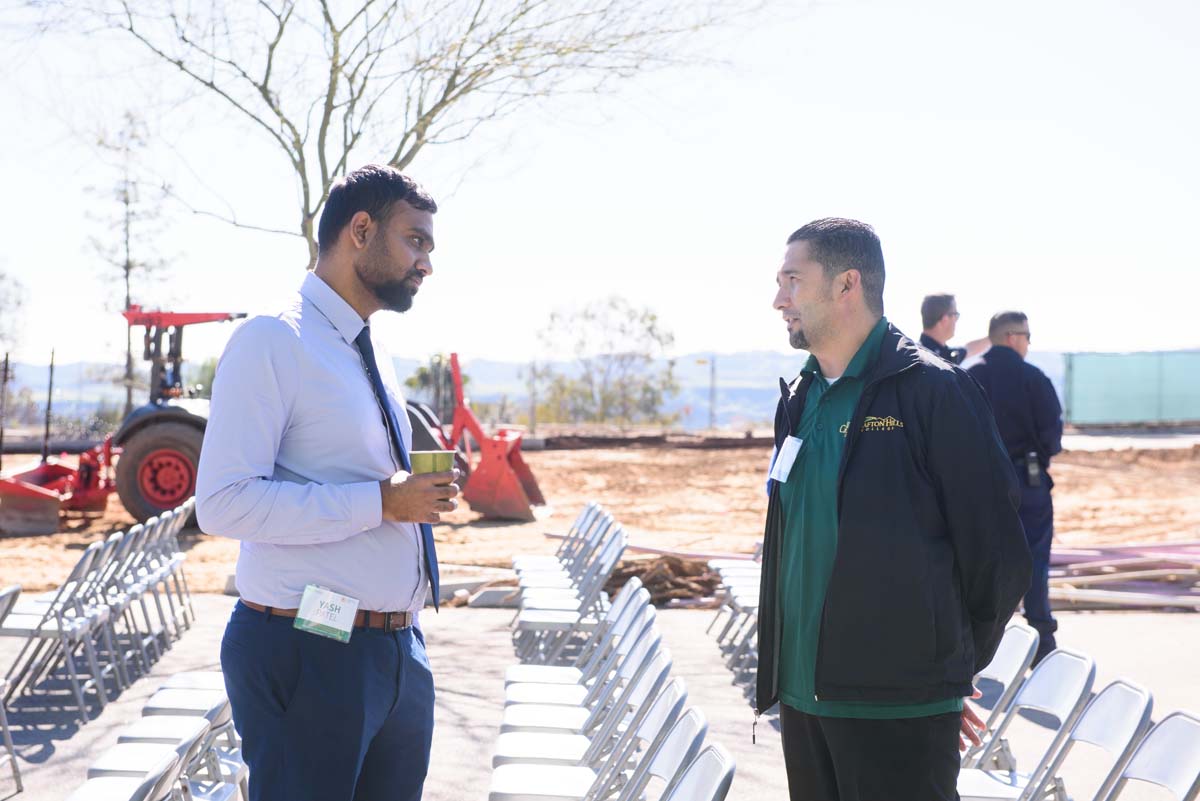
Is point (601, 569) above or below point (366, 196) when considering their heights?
below

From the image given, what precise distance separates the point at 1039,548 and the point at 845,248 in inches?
178

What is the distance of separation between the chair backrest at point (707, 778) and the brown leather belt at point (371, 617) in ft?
2.63

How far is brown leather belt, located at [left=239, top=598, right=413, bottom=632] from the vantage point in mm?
2424

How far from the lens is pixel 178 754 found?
2816mm

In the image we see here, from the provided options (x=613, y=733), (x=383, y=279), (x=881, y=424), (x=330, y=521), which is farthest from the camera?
(x=613, y=733)

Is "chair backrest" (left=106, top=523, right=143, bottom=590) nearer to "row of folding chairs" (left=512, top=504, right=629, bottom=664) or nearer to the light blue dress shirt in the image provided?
"row of folding chairs" (left=512, top=504, right=629, bottom=664)

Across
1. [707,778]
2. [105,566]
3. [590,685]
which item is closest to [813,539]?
[707,778]

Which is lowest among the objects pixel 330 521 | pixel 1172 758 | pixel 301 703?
pixel 1172 758

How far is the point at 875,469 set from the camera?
269 cm

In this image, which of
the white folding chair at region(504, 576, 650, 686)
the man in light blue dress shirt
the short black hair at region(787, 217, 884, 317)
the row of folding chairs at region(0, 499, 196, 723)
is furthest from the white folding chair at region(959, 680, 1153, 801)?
the row of folding chairs at region(0, 499, 196, 723)

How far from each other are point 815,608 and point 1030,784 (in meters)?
1.37

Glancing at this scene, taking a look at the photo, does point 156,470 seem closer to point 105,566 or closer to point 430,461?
point 105,566

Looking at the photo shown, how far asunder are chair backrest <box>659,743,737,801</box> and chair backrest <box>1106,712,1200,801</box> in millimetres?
1199

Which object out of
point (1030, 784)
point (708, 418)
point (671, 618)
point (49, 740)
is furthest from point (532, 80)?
point (708, 418)
